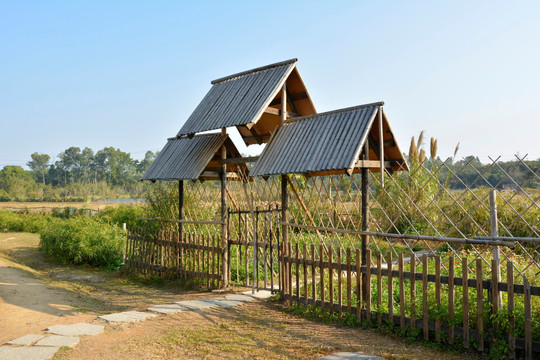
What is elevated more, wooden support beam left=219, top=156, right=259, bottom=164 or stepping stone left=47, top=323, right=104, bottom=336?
wooden support beam left=219, top=156, right=259, bottom=164

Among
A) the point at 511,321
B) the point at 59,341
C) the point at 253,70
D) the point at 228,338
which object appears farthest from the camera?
the point at 253,70

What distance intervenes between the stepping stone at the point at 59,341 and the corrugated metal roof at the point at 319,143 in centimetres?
327

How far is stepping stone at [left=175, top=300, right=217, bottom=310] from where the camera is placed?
20.1 feet

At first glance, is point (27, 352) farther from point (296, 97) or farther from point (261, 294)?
point (296, 97)

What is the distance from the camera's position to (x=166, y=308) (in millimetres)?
6090

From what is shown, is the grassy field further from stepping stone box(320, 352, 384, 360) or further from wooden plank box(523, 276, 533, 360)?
wooden plank box(523, 276, 533, 360)

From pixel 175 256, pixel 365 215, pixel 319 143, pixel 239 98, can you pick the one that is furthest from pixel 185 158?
pixel 365 215

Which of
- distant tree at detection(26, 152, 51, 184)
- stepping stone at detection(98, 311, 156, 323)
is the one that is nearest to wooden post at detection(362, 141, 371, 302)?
stepping stone at detection(98, 311, 156, 323)

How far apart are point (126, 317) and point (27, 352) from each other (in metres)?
1.42

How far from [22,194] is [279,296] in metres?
48.8

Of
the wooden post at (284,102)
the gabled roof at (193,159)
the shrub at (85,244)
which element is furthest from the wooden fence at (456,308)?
the shrub at (85,244)

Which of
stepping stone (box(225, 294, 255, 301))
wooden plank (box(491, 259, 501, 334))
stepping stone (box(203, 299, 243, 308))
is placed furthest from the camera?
stepping stone (box(225, 294, 255, 301))

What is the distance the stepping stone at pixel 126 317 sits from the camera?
550 centimetres

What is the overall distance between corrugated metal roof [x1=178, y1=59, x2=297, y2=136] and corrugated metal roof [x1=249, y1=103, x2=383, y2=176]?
587mm
